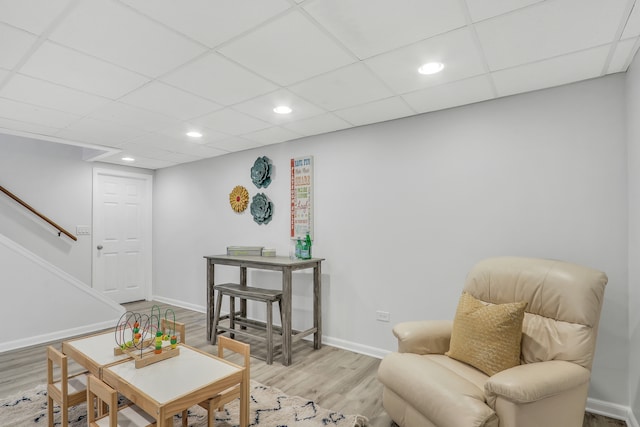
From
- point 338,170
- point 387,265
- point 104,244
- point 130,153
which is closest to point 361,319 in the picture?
point 387,265

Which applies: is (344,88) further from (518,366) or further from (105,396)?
(105,396)

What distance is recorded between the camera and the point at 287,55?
6.72 ft

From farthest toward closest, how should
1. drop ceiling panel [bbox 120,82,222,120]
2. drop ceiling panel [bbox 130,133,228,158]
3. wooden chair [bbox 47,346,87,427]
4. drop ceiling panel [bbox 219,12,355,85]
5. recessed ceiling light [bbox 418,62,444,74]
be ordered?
drop ceiling panel [bbox 130,133,228,158], drop ceiling panel [bbox 120,82,222,120], recessed ceiling light [bbox 418,62,444,74], wooden chair [bbox 47,346,87,427], drop ceiling panel [bbox 219,12,355,85]

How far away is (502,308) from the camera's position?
79.7 inches

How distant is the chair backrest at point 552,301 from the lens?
6.25 feet

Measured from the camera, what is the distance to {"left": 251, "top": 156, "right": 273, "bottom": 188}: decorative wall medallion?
424cm

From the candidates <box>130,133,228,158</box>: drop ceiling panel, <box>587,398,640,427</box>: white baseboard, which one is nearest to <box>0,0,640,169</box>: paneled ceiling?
<box>130,133,228,158</box>: drop ceiling panel

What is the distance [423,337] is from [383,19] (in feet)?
6.45

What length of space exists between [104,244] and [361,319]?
4330 millimetres

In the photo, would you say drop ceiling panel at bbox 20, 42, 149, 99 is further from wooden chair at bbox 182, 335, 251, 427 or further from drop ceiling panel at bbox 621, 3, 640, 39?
drop ceiling panel at bbox 621, 3, 640, 39

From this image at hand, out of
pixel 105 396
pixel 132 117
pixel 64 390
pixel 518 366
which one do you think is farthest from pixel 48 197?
pixel 518 366

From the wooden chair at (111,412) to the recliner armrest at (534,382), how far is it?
1749 millimetres

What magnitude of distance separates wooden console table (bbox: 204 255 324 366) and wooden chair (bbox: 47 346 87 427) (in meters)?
1.59

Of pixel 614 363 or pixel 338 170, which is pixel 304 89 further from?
pixel 614 363
